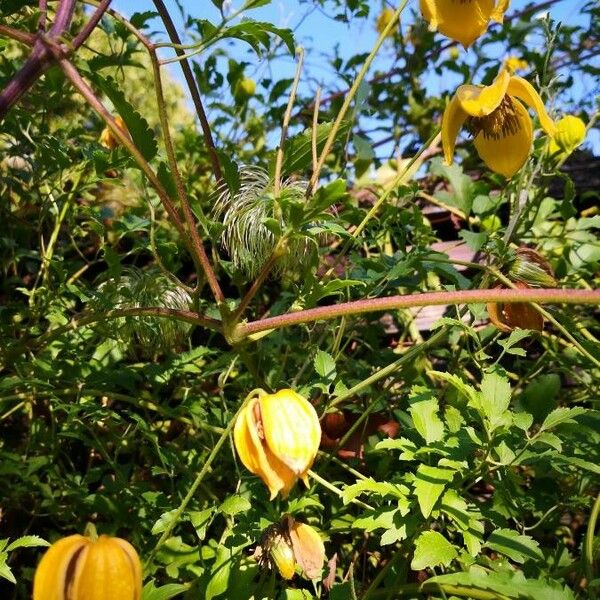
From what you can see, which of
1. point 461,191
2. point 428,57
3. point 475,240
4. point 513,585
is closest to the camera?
point 513,585

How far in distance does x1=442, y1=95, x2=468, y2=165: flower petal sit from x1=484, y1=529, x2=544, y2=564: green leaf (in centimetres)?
47

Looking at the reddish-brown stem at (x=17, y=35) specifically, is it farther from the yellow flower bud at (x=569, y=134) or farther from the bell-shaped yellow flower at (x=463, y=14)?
the yellow flower bud at (x=569, y=134)

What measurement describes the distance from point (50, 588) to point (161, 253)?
582 millimetres

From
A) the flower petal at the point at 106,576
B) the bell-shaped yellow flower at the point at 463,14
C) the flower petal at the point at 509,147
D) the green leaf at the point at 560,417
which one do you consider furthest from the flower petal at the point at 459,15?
the flower petal at the point at 106,576

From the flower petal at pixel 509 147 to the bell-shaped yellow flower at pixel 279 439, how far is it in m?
0.47

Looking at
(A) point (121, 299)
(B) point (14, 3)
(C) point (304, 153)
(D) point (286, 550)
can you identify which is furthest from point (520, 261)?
(B) point (14, 3)

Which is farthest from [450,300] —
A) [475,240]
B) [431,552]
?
[475,240]

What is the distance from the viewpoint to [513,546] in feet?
2.64

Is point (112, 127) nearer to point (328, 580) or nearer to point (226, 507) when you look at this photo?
point (226, 507)

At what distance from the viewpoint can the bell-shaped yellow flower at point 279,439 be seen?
0.69m

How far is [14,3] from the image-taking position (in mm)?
941

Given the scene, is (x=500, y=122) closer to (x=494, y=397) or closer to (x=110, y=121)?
(x=494, y=397)

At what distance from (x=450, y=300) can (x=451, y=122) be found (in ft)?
1.18

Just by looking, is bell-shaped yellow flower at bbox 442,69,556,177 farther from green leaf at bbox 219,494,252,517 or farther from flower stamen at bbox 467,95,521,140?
green leaf at bbox 219,494,252,517
